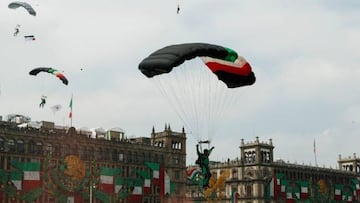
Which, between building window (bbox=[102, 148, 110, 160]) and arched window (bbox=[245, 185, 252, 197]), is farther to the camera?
arched window (bbox=[245, 185, 252, 197])

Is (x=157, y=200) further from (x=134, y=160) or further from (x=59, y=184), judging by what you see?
(x=59, y=184)

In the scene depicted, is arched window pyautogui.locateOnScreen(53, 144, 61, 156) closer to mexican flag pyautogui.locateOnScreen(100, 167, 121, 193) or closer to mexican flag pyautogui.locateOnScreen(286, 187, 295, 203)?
mexican flag pyautogui.locateOnScreen(100, 167, 121, 193)

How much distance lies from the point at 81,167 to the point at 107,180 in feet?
18.8

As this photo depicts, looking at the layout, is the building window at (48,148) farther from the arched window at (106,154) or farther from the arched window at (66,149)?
the arched window at (106,154)

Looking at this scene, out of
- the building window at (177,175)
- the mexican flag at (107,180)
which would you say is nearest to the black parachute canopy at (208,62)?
the mexican flag at (107,180)

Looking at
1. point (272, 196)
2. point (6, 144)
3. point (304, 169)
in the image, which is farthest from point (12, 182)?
point (304, 169)

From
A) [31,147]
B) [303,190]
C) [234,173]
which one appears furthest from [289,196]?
[31,147]

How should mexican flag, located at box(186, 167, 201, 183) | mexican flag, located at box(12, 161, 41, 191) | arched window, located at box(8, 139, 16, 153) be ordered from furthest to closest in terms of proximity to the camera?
mexican flag, located at box(186, 167, 201, 183) → arched window, located at box(8, 139, 16, 153) → mexican flag, located at box(12, 161, 41, 191)

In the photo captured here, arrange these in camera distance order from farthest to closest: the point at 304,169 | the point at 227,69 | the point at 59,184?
1. the point at 304,169
2. the point at 59,184
3. the point at 227,69

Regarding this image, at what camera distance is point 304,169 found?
174m

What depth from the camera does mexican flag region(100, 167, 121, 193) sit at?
113 metres

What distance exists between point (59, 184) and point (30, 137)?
33.9 feet

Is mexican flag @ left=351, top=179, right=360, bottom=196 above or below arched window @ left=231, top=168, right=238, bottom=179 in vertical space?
below

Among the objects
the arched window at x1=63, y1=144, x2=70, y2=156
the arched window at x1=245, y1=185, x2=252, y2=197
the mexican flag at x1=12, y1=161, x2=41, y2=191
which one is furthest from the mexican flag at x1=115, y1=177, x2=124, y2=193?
the arched window at x1=245, y1=185, x2=252, y2=197
